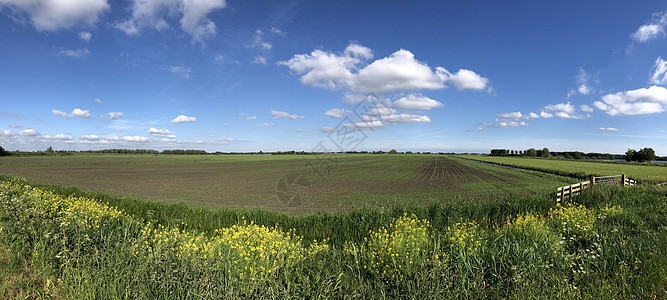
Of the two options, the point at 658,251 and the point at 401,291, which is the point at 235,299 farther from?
the point at 658,251

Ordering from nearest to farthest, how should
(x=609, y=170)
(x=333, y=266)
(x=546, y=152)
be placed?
(x=333, y=266), (x=609, y=170), (x=546, y=152)

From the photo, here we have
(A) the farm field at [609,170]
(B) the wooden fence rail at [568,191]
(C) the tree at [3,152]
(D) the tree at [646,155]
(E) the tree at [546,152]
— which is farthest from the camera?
(E) the tree at [546,152]

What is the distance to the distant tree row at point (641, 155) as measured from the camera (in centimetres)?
13462

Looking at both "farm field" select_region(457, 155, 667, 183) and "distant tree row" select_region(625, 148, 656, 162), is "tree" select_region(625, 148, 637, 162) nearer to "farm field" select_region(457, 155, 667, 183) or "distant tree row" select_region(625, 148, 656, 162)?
"distant tree row" select_region(625, 148, 656, 162)

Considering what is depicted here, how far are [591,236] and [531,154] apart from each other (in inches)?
8885

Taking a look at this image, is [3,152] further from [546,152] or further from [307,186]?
[546,152]

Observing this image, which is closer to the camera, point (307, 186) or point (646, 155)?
point (307, 186)

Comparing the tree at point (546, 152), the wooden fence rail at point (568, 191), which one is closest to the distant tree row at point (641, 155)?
the tree at point (546, 152)

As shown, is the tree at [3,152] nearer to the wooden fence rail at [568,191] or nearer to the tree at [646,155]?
the wooden fence rail at [568,191]

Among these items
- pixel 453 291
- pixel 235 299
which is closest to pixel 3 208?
pixel 235 299

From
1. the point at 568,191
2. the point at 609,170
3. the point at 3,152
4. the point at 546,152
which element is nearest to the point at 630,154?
the point at 546,152

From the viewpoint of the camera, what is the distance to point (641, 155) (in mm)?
135250

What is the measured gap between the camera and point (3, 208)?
314 inches

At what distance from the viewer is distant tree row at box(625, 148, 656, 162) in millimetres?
134625
